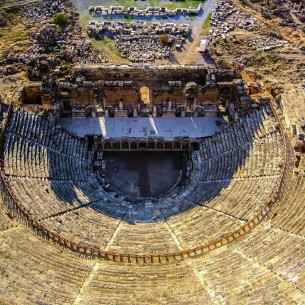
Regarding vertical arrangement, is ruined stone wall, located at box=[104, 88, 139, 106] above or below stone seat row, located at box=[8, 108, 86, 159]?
above

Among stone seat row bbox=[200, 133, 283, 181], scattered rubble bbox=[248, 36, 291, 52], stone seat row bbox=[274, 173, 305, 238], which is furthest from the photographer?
scattered rubble bbox=[248, 36, 291, 52]

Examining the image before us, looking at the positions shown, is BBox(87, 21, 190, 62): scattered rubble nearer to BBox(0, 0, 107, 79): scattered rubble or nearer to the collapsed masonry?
BBox(0, 0, 107, 79): scattered rubble

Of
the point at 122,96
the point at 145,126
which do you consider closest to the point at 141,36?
the point at 122,96

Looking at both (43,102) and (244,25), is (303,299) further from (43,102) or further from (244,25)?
(244,25)

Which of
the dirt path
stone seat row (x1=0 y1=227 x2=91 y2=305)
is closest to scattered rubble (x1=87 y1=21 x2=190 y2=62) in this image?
the dirt path

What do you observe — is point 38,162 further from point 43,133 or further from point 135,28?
point 135,28

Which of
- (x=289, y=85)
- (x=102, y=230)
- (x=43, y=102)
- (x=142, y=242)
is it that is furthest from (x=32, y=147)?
(x=289, y=85)

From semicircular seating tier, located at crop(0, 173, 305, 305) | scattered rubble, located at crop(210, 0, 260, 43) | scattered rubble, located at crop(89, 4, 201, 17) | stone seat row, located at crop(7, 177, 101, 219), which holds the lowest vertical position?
stone seat row, located at crop(7, 177, 101, 219)
